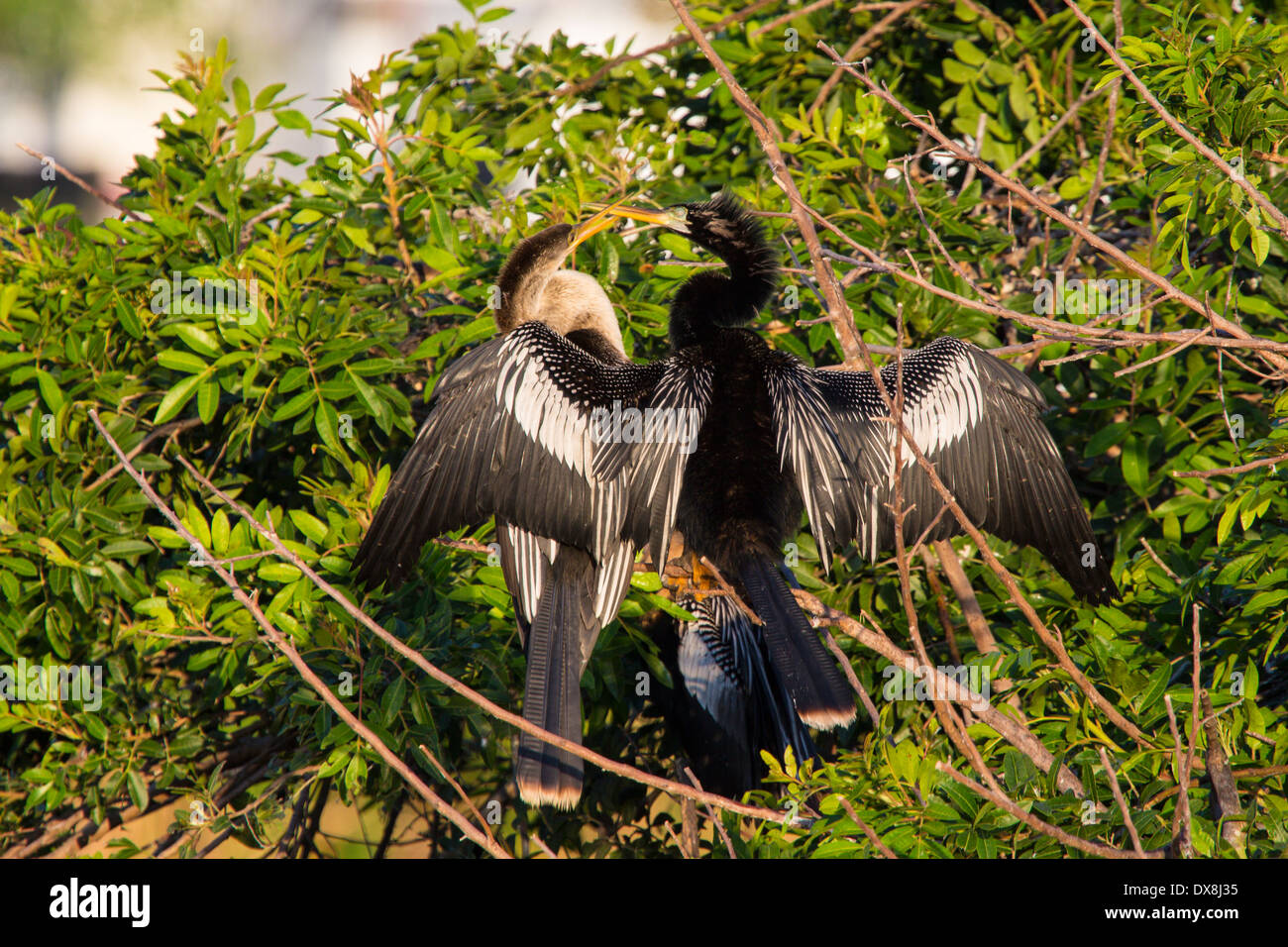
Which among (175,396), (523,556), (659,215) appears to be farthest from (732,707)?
(175,396)

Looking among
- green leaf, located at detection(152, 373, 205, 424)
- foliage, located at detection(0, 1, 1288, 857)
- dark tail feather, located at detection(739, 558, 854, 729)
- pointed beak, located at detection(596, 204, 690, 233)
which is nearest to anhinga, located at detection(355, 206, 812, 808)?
foliage, located at detection(0, 1, 1288, 857)

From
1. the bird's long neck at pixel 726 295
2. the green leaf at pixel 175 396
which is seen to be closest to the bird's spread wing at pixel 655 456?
the bird's long neck at pixel 726 295

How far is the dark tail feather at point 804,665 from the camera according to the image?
2.20 m

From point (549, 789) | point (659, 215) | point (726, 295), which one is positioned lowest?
point (549, 789)

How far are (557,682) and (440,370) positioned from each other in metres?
1.03

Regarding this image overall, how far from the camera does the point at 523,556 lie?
2607mm

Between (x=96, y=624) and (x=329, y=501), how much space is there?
28.5 inches

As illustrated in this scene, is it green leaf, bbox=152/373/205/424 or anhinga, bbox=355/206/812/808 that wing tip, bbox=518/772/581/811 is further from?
green leaf, bbox=152/373/205/424

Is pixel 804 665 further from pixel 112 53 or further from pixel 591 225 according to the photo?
pixel 112 53

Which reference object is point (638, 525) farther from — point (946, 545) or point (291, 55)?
point (291, 55)

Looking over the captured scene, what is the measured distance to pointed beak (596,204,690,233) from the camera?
9.65ft

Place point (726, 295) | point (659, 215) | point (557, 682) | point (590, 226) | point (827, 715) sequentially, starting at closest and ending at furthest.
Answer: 1. point (827, 715)
2. point (557, 682)
3. point (726, 295)
4. point (659, 215)
5. point (590, 226)

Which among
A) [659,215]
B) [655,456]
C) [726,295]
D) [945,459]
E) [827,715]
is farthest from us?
[659,215]

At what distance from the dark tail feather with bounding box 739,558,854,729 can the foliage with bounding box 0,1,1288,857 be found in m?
0.12
